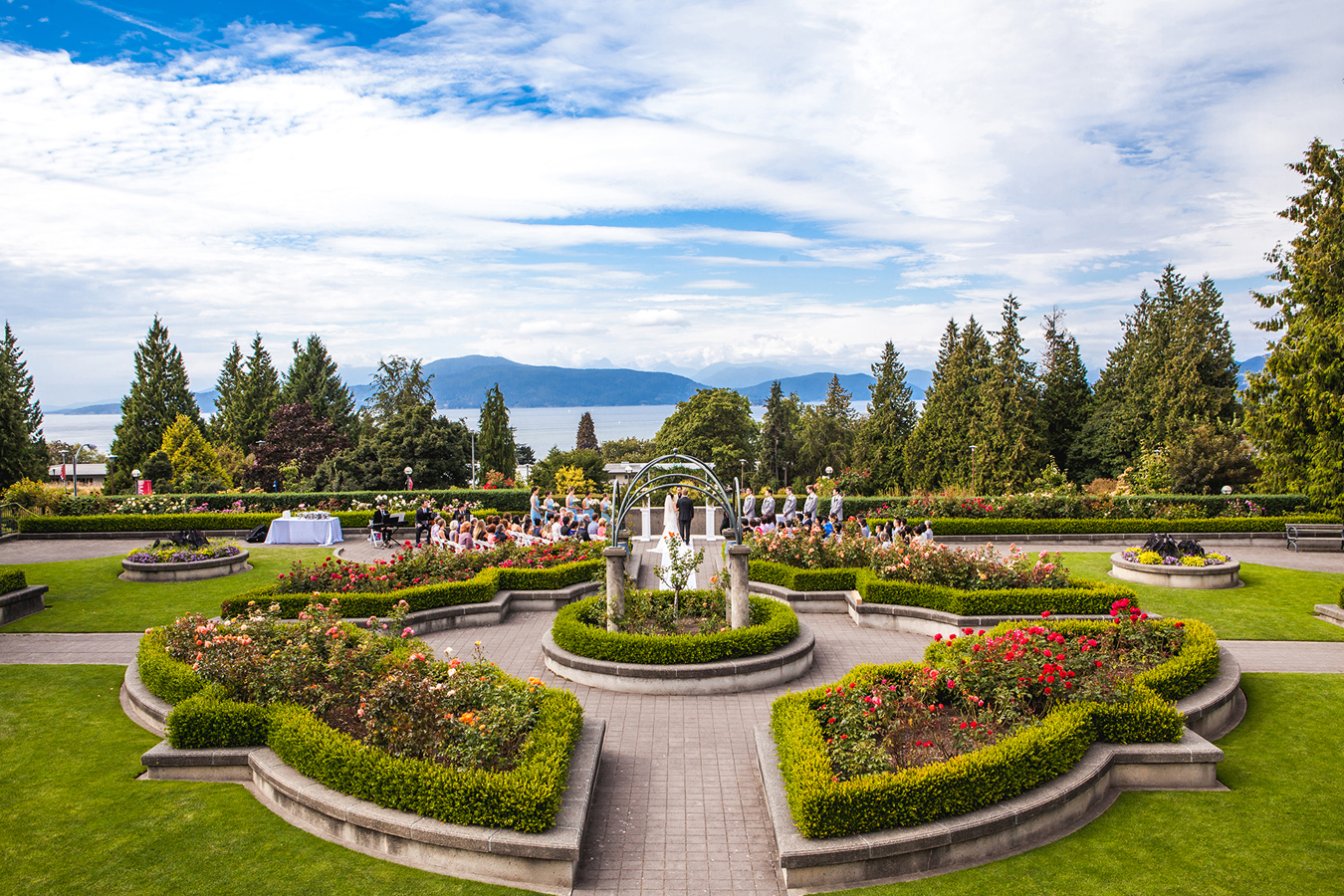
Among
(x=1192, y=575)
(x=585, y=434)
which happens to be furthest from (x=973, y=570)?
(x=585, y=434)

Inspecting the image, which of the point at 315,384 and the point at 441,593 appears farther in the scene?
the point at 315,384

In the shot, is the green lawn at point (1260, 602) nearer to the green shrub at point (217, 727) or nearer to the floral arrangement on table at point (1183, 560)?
the floral arrangement on table at point (1183, 560)

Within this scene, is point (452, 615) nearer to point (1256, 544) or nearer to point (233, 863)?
point (233, 863)

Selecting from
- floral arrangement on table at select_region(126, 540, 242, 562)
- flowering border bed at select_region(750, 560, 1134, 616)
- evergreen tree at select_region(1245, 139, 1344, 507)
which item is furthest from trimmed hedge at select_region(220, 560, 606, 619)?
evergreen tree at select_region(1245, 139, 1344, 507)

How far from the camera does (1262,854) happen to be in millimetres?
6238

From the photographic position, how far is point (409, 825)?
6000mm

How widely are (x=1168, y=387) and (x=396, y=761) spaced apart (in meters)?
45.9

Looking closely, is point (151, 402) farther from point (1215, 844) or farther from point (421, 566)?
point (1215, 844)

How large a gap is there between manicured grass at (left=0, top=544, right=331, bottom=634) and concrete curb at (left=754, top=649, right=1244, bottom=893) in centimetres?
1172

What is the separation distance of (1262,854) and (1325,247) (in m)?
23.5

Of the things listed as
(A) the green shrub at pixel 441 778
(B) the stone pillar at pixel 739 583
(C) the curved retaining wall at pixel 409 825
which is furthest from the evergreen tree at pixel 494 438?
(A) the green shrub at pixel 441 778

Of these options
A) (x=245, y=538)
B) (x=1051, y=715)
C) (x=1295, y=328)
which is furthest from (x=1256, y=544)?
(x=245, y=538)

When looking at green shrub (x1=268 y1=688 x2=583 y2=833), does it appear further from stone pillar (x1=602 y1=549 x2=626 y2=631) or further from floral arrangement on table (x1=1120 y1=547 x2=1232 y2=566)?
floral arrangement on table (x1=1120 y1=547 x2=1232 y2=566)

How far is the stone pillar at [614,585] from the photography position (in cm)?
1071
